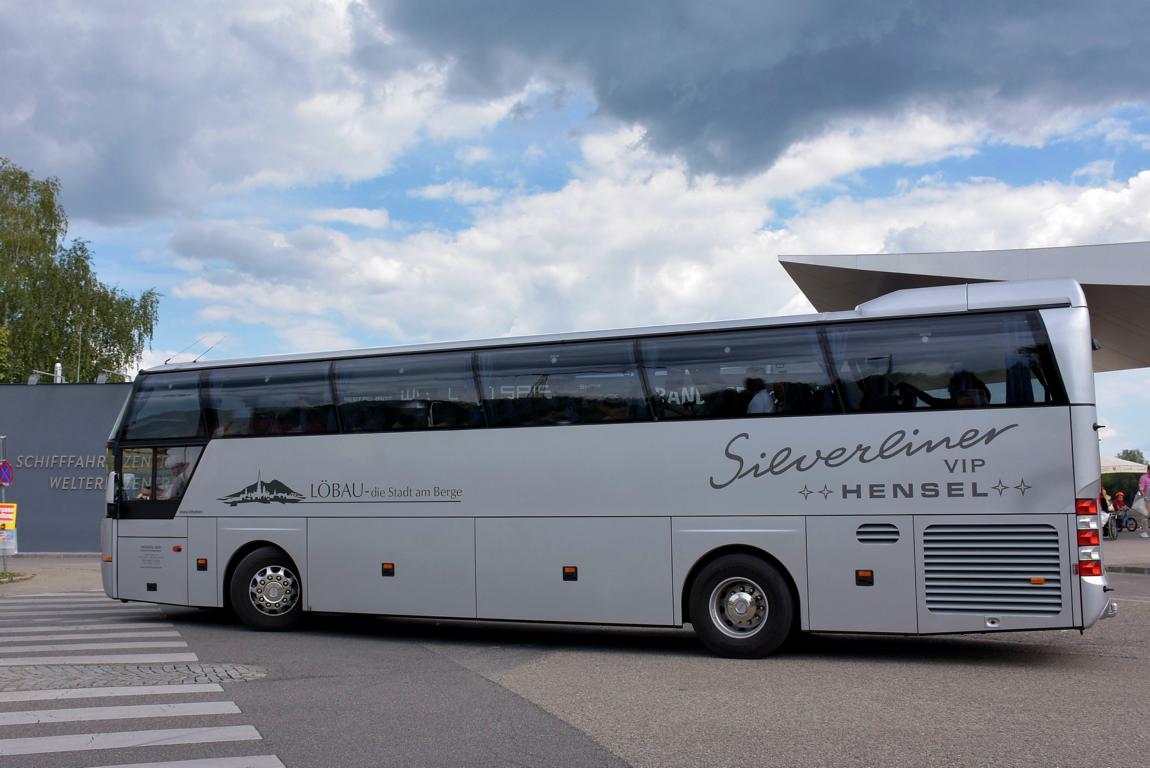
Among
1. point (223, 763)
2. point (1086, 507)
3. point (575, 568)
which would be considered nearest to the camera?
point (223, 763)

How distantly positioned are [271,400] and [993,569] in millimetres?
8469

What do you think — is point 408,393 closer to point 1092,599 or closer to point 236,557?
point 236,557

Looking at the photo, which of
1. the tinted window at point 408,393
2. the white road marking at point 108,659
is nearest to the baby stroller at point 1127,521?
the tinted window at point 408,393

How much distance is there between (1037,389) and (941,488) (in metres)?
1.25

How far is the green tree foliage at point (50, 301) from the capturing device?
50781 mm

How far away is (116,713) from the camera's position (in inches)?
315

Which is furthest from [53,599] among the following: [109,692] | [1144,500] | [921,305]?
[1144,500]

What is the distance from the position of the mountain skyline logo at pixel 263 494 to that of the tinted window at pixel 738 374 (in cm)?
485

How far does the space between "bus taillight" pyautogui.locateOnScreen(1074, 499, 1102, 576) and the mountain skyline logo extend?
856 cm

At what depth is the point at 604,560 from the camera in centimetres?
1141

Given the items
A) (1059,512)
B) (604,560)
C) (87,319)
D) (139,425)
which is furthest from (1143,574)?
(87,319)

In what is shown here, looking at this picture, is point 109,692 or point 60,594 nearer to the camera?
point 109,692

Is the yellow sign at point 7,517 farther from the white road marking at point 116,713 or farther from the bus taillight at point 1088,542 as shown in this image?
the bus taillight at point 1088,542

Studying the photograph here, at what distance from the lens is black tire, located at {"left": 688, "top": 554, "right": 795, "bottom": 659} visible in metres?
10.5
